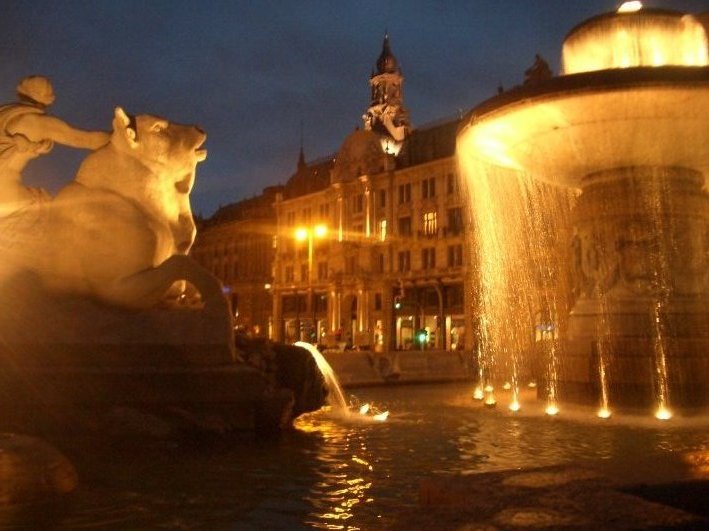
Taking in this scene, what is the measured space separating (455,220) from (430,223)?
2.91 m

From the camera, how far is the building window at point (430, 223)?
54.4 meters

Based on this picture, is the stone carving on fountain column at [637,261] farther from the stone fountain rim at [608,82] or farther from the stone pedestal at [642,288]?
the stone fountain rim at [608,82]

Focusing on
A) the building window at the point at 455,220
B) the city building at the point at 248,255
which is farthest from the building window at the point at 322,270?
the building window at the point at 455,220

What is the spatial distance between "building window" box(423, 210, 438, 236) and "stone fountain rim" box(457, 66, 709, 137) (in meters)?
42.9

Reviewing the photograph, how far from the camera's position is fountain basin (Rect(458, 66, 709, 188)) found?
10500 mm

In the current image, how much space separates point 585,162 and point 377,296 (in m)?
46.4

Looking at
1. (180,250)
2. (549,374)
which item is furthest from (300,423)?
(549,374)

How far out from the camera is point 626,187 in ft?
40.7

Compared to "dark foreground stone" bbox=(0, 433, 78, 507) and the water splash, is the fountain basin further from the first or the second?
"dark foreground stone" bbox=(0, 433, 78, 507)

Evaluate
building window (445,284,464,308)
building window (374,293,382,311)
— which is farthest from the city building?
building window (445,284,464,308)

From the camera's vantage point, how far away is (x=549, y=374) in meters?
12.6

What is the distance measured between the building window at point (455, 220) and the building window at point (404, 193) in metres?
5.11

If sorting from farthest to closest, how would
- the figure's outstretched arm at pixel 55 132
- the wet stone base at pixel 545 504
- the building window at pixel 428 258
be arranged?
the building window at pixel 428 258 → the figure's outstretched arm at pixel 55 132 → the wet stone base at pixel 545 504

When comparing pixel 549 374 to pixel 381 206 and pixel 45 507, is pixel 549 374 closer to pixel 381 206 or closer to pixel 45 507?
pixel 45 507
